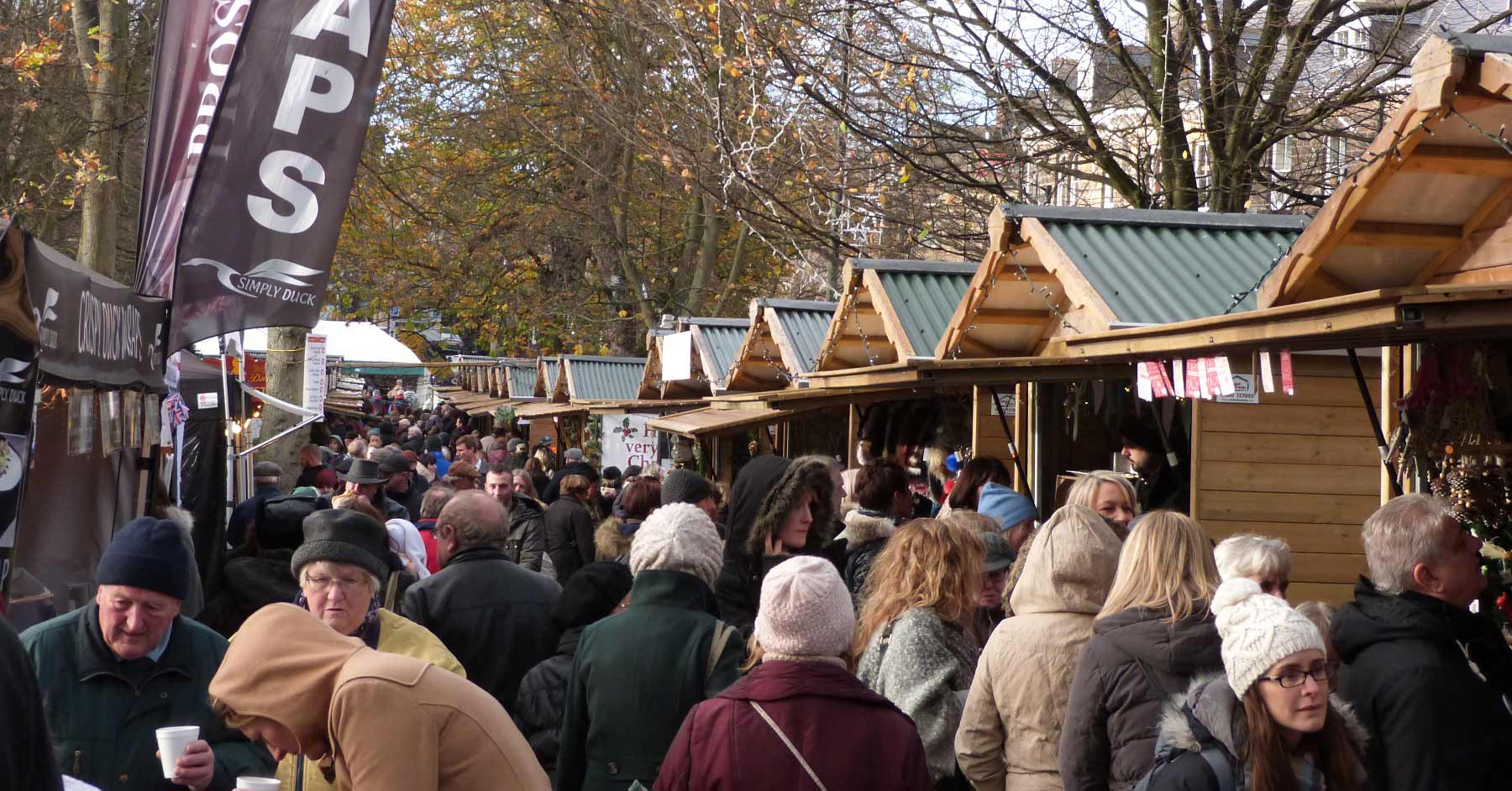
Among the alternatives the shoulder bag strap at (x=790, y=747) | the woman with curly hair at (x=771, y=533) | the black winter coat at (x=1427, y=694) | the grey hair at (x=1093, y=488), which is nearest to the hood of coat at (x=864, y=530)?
the woman with curly hair at (x=771, y=533)

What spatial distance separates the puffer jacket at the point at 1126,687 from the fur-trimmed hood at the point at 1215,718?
1.55ft

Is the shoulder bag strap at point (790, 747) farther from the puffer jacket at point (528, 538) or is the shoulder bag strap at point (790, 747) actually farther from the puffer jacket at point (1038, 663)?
the puffer jacket at point (528, 538)

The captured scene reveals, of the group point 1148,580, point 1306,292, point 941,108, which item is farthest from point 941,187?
point 1148,580

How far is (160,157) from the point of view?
6.88m

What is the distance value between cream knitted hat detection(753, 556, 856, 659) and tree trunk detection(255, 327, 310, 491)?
1280 centimetres

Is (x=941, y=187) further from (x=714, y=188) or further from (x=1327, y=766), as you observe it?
(x=1327, y=766)

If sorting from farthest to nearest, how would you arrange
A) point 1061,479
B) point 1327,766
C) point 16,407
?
point 1061,479 → point 16,407 → point 1327,766

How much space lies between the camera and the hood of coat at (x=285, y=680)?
2.68 meters

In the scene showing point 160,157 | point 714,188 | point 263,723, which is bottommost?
point 263,723

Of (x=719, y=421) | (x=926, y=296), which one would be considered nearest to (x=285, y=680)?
(x=926, y=296)

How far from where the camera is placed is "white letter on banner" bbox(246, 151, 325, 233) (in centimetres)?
680

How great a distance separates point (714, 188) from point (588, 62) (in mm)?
11338

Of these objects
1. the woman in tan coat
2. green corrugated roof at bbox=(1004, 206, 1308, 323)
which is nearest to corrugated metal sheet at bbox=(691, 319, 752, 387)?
green corrugated roof at bbox=(1004, 206, 1308, 323)

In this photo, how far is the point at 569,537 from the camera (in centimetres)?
998
